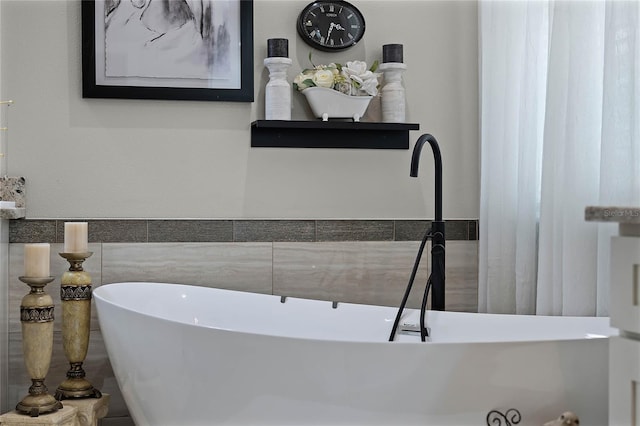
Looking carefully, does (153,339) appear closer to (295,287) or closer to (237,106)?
(295,287)

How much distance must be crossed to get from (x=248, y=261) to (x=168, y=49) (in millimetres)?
829

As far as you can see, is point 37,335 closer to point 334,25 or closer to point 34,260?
point 34,260

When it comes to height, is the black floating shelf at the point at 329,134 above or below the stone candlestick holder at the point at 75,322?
above

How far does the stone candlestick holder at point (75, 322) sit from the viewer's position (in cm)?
240

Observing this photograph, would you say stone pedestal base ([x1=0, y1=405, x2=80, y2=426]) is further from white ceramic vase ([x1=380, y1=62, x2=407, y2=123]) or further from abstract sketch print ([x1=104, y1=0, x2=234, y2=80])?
white ceramic vase ([x1=380, y1=62, x2=407, y2=123])

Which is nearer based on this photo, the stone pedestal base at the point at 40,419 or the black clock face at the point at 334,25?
the stone pedestal base at the point at 40,419

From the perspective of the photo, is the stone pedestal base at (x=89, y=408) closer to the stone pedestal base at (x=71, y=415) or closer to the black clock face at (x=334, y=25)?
the stone pedestal base at (x=71, y=415)

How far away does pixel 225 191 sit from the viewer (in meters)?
2.78

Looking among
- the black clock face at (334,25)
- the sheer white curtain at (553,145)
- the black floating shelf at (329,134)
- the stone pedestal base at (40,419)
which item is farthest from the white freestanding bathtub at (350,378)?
the black clock face at (334,25)

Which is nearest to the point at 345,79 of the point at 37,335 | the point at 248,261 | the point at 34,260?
the point at 248,261

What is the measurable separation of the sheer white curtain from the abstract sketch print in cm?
98

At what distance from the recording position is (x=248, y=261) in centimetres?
277

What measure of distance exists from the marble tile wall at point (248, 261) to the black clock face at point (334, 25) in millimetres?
672

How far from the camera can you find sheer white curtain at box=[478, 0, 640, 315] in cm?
206
